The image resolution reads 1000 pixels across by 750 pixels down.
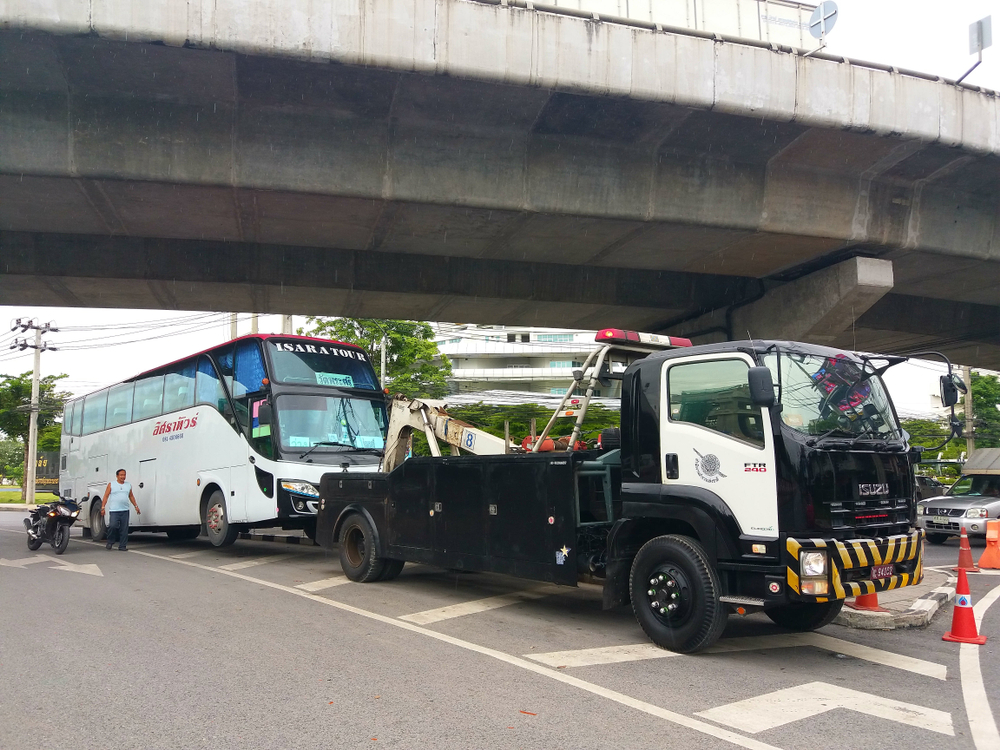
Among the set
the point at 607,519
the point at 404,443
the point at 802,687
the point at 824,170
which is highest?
the point at 824,170

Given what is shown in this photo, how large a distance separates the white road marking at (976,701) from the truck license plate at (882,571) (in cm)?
88

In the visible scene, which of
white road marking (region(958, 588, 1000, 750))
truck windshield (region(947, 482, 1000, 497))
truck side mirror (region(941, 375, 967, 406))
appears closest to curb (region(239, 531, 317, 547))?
white road marking (region(958, 588, 1000, 750))

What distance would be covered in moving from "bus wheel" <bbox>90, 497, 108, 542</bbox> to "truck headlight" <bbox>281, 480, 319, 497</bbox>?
7722 mm

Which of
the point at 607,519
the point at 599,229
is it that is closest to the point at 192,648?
the point at 607,519

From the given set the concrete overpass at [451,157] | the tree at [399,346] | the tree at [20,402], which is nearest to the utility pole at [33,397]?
the tree at [20,402]

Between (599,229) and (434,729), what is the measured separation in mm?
8976

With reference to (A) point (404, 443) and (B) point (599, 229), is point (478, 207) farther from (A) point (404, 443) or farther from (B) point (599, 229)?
(A) point (404, 443)

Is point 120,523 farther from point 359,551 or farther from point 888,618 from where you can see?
point 888,618

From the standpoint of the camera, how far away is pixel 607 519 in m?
7.72

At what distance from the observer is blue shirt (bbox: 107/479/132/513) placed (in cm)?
1548

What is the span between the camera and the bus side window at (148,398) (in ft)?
54.9

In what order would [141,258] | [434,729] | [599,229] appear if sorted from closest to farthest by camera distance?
1. [434,729]
2. [599,229]
3. [141,258]

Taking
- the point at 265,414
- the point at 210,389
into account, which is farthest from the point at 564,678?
the point at 210,389

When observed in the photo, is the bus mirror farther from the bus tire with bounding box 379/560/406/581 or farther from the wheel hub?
the wheel hub
